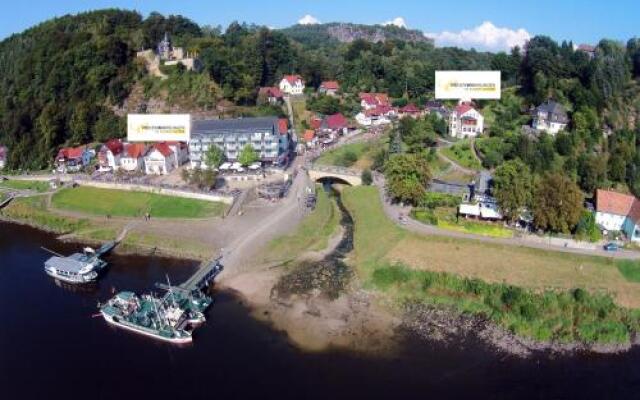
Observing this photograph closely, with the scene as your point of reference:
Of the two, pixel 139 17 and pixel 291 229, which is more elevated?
pixel 139 17

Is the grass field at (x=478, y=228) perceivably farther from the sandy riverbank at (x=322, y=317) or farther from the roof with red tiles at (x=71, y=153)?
the roof with red tiles at (x=71, y=153)

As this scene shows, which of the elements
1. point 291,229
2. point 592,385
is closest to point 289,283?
point 291,229

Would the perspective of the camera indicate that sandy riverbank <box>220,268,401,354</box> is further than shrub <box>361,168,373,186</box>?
No

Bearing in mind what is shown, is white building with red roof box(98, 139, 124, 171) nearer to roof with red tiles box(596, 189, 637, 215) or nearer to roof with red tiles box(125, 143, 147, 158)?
roof with red tiles box(125, 143, 147, 158)

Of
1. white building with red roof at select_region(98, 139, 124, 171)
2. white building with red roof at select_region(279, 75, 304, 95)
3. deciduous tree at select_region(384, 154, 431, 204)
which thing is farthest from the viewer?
white building with red roof at select_region(279, 75, 304, 95)

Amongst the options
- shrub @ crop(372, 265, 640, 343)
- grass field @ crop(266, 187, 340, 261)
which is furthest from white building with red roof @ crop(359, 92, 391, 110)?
shrub @ crop(372, 265, 640, 343)

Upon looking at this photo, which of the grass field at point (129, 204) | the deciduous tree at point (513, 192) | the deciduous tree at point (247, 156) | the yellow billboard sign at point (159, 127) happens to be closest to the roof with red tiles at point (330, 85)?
the yellow billboard sign at point (159, 127)

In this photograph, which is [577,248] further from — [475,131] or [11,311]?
[11,311]
